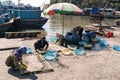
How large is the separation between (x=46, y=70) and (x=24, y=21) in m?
19.9

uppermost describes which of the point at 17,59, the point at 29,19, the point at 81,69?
the point at 29,19

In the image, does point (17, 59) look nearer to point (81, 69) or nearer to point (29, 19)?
point (81, 69)

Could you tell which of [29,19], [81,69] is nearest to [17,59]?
[81,69]

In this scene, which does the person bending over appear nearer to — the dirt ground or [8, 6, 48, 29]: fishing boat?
the dirt ground

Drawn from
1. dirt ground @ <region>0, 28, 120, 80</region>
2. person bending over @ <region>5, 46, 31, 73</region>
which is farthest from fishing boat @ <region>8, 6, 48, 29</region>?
person bending over @ <region>5, 46, 31, 73</region>

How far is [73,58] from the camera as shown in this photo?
1023cm

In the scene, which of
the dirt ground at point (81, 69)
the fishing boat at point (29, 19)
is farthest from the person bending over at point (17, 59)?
the fishing boat at point (29, 19)

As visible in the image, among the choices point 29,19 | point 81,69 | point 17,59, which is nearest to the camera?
point 17,59

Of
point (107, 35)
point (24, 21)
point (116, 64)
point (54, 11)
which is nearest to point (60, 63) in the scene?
point (116, 64)

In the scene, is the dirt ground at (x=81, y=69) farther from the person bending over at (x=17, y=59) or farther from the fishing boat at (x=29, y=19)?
the fishing boat at (x=29, y=19)

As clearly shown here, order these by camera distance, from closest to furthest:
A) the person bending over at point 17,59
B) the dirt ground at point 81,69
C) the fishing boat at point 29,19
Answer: the dirt ground at point 81,69
the person bending over at point 17,59
the fishing boat at point 29,19

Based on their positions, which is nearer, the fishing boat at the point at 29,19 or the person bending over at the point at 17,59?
the person bending over at the point at 17,59

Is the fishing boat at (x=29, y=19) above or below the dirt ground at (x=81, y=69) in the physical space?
above

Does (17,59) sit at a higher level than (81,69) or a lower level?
higher
